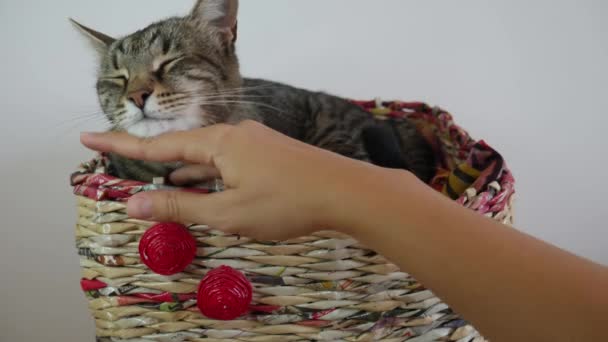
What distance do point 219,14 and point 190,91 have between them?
0.63 ft

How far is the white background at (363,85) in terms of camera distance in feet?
4.01

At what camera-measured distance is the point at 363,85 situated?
1.46 metres

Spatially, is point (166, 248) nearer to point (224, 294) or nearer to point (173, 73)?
point (224, 294)

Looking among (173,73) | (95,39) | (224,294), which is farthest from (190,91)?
(224,294)

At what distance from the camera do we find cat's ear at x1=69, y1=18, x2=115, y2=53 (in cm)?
91


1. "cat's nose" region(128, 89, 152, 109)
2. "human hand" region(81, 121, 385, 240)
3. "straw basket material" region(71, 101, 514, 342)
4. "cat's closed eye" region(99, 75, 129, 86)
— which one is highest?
"cat's closed eye" region(99, 75, 129, 86)

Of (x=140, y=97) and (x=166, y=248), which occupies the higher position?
(x=140, y=97)

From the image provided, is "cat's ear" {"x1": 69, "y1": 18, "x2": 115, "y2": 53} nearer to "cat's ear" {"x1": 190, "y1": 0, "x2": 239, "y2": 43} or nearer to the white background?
"cat's ear" {"x1": 190, "y1": 0, "x2": 239, "y2": 43}

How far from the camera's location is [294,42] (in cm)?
135

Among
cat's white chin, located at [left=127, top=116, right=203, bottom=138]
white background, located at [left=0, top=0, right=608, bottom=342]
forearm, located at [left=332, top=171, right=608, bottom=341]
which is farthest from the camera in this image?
white background, located at [left=0, top=0, right=608, bottom=342]

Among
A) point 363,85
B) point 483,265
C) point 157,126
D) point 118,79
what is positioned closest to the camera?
point 483,265

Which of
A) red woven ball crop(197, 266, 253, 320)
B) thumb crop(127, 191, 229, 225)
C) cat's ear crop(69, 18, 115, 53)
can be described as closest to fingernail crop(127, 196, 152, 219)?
thumb crop(127, 191, 229, 225)

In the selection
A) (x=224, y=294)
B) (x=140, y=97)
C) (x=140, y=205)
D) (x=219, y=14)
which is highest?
(x=219, y=14)

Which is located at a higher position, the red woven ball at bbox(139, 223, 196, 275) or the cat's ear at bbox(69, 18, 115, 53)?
the cat's ear at bbox(69, 18, 115, 53)
